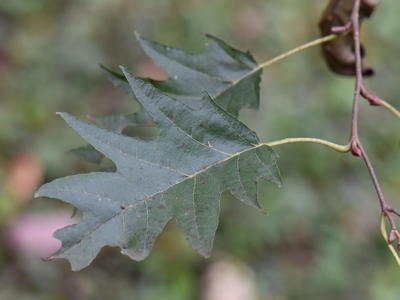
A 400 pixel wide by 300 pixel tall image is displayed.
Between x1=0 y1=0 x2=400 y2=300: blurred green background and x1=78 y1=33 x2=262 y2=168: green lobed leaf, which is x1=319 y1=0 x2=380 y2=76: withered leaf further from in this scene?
x1=0 y1=0 x2=400 y2=300: blurred green background

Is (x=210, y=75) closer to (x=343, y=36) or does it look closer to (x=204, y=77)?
(x=204, y=77)

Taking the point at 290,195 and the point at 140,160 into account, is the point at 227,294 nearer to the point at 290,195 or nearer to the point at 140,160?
the point at 290,195

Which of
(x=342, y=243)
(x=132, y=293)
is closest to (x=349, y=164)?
(x=342, y=243)

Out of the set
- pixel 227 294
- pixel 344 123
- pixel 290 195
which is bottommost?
pixel 227 294

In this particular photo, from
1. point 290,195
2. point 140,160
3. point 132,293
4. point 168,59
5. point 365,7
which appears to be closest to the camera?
point 140,160

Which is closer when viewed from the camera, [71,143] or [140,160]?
[140,160]

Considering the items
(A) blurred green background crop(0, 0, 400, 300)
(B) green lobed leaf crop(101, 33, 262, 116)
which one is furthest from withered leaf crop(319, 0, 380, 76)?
(A) blurred green background crop(0, 0, 400, 300)
